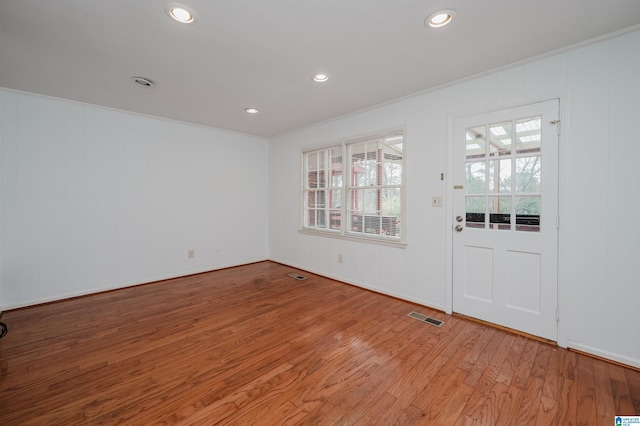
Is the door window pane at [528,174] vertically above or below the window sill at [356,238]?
above

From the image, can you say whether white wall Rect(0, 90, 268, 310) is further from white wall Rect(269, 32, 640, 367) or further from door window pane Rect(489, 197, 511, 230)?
door window pane Rect(489, 197, 511, 230)

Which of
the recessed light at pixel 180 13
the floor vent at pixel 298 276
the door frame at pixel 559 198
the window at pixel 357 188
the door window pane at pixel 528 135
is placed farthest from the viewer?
the floor vent at pixel 298 276

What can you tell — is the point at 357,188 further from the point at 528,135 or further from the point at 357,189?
the point at 528,135

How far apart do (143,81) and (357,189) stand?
9.61 ft

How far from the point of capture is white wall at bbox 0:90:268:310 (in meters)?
3.09

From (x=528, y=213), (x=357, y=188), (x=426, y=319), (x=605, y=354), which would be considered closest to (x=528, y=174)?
(x=528, y=213)

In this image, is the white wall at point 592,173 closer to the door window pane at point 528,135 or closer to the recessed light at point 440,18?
the door window pane at point 528,135

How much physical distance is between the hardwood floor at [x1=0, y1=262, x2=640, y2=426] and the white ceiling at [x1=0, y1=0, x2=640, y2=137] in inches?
101

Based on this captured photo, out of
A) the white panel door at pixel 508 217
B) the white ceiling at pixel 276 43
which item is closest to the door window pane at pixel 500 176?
the white panel door at pixel 508 217

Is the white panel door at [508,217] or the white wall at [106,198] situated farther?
the white wall at [106,198]

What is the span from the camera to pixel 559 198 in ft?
7.43

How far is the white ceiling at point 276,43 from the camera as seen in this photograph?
175 centimetres

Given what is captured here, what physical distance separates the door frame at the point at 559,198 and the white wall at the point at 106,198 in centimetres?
370

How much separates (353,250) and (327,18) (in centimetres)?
289
